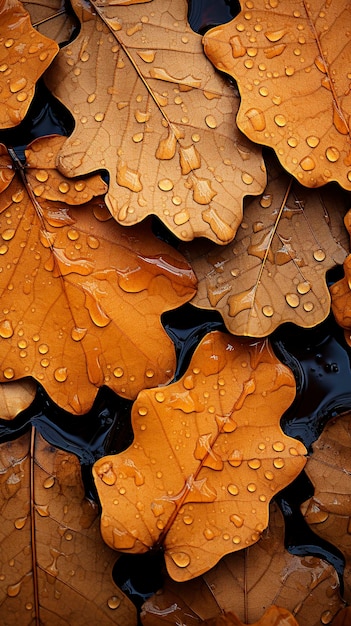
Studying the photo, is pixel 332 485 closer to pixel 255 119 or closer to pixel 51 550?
pixel 51 550

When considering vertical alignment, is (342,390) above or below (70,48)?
below

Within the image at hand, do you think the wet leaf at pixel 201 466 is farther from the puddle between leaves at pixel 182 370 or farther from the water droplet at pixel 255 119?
the water droplet at pixel 255 119

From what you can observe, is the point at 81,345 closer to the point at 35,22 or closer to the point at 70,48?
the point at 70,48

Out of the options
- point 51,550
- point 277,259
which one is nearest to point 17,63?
point 277,259

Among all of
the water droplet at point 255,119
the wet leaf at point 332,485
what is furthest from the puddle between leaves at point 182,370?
the water droplet at point 255,119

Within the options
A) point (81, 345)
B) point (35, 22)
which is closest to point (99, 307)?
point (81, 345)

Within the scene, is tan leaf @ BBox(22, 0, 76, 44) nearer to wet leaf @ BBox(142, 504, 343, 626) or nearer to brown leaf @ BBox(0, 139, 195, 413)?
brown leaf @ BBox(0, 139, 195, 413)
